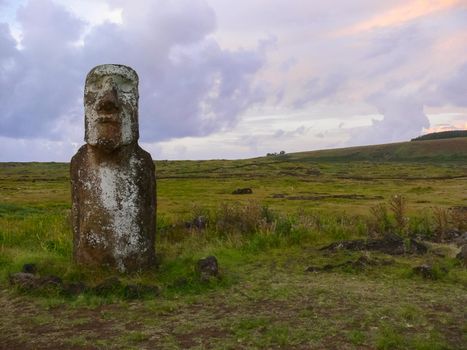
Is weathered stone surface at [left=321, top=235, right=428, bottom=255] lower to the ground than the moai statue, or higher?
lower

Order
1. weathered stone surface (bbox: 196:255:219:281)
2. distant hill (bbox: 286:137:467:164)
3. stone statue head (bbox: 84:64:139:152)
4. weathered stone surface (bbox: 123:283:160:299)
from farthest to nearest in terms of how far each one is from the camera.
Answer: distant hill (bbox: 286:137:467:164), stone statue head (bbox: 84:64:139:152), weathered stone surface (bbox: 196:255:219:281), weathered stone surface (bbox: 123:283:160:299)

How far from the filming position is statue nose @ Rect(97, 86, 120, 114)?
30.5ft

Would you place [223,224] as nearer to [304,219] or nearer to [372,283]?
[304,219]

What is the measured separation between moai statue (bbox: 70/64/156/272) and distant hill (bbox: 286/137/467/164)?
142230 mm

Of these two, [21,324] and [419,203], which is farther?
[419,203]

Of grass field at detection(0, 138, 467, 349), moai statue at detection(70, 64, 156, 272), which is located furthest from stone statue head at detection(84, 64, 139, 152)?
grass field at detection(0, 138, 467, 349)

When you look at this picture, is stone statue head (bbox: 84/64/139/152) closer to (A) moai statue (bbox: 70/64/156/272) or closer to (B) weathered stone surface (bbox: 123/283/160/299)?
(A) moai statue (bbox: 70/64/156/272)

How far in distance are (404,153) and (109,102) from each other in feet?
524

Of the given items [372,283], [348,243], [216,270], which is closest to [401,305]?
[372,283]

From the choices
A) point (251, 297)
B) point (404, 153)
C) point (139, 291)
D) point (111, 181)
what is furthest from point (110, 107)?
point (404, 153)

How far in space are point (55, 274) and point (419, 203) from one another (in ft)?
73.5

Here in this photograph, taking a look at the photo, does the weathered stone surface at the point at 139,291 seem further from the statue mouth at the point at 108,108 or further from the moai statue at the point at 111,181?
the statue mouth at the point at 108,108

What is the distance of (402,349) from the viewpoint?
5.90 metres

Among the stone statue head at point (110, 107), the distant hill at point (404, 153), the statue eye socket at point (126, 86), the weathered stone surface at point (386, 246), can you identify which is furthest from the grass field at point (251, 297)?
the distant hill at point (404, 153)
